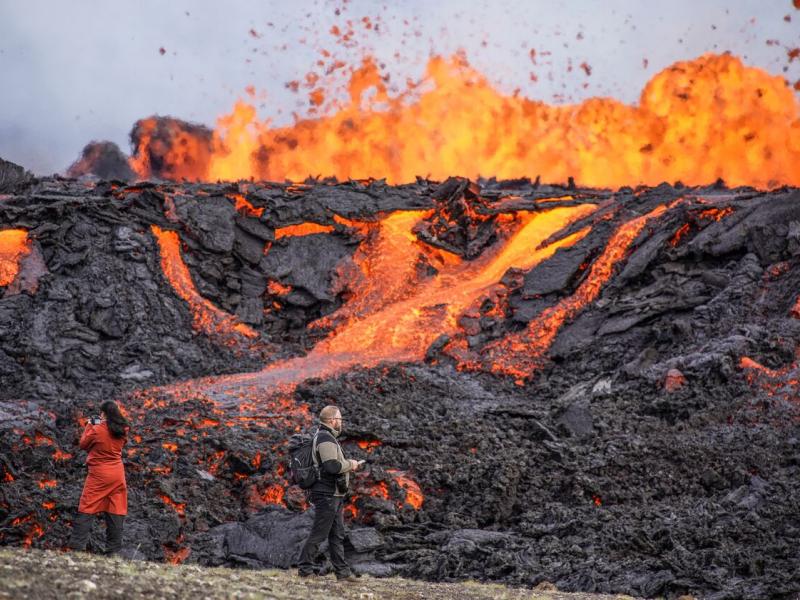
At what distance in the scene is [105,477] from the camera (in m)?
11.3

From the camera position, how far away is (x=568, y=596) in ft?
36.3

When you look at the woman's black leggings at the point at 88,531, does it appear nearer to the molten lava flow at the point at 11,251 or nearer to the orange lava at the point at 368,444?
the orange lava at the point at 368,444

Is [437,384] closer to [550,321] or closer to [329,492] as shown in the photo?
[550,321]

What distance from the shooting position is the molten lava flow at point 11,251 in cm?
2788

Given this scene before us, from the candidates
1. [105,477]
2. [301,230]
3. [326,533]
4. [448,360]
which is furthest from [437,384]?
[105,477]

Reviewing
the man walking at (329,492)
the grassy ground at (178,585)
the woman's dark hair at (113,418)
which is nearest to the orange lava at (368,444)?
the grassy ground at (178,585)

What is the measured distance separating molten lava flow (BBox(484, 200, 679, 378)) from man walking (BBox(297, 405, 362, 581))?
1502 cm

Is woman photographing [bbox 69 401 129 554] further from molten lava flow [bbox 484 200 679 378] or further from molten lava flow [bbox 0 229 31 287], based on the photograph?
molten lava flow [bbox 0 229 31 287]

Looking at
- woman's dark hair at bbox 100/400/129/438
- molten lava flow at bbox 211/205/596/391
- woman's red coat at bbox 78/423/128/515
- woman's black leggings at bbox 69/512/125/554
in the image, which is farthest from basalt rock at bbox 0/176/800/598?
woman's dark hair at bbox 100/400/129/438

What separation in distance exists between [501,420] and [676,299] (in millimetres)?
7224

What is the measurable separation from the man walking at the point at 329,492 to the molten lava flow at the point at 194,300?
18063mm

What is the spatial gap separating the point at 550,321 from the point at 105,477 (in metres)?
17.6

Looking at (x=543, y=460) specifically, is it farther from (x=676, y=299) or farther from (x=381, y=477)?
(x=676, y=299)

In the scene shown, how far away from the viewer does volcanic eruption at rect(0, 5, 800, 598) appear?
14.9 meters
